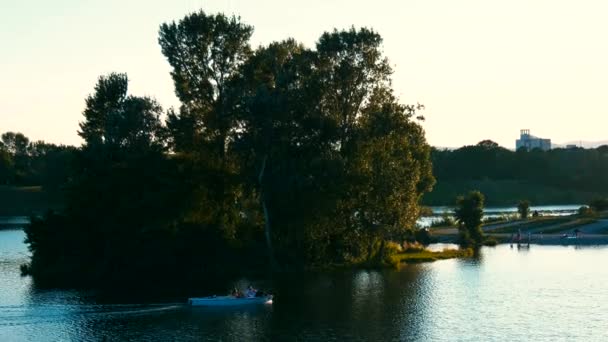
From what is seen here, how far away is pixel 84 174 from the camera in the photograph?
9406 cm

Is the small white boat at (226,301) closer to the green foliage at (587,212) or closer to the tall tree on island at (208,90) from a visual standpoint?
the tall tree on island at (208,90)

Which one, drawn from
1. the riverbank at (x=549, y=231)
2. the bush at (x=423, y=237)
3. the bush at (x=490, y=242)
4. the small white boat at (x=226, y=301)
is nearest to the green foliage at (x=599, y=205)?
the riverbank at (x=549, y=231)

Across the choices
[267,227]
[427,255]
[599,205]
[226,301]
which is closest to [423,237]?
[427,255]

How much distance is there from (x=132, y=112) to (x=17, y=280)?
70.6 ft

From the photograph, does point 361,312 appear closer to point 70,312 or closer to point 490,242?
point 70,312

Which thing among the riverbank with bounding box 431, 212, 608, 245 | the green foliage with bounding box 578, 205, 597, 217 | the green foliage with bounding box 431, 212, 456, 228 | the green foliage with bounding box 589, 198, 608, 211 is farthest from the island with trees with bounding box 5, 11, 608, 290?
the green foliage with bounding box 589, 198, 608, 211

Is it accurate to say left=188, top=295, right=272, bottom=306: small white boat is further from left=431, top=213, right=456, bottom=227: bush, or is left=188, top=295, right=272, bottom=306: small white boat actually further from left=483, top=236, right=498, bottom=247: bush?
left=431, top=213, right=456, bottom=227: bush

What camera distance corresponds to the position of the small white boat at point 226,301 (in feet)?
240

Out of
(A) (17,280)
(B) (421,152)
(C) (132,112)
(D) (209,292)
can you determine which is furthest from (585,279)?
(A) (17,280)

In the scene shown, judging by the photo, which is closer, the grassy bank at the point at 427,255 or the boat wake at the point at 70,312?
the boat wake at the point at 70,312

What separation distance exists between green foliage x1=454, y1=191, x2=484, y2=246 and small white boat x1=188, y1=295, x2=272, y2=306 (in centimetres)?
5608

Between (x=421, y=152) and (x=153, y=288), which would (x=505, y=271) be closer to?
(x=421, y=152)

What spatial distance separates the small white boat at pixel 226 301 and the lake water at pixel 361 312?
1.10m

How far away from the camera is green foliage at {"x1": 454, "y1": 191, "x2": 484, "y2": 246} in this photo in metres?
124
